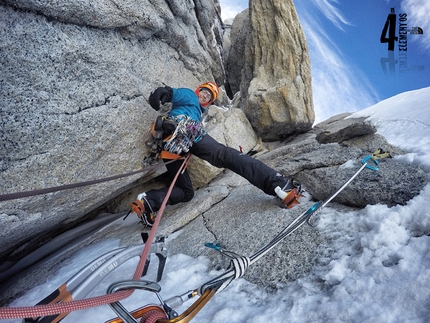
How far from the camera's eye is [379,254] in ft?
5.83

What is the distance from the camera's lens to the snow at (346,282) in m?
1.43

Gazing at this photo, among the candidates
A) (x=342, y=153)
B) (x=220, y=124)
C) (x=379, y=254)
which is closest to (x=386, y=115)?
(x=342, y=153)

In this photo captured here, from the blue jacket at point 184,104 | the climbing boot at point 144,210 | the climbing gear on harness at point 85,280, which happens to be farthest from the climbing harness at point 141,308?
the blue jacket at point 184,104

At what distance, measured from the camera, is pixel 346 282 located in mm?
1662

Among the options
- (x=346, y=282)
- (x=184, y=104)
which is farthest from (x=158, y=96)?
(x=346, y=282)

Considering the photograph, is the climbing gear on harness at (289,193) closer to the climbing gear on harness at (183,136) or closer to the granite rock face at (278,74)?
the climbing gear on harness at (183,136)

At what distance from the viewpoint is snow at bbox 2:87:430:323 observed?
4.68 ft

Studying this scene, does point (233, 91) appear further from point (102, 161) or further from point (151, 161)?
point (102, 161)

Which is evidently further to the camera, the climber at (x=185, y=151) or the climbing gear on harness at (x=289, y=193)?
the climber at (x=185, y=151)

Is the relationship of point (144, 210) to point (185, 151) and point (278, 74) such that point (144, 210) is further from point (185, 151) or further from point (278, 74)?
point (278, 74)

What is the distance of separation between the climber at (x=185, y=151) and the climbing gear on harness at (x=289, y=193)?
0.67 feet

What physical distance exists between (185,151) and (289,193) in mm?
1951

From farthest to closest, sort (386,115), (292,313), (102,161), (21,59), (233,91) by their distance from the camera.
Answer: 1. (233,91)
2. (386,115)
3. (102,161)
4. (21,59)
5. (292,313)

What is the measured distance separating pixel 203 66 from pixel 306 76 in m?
3.01
